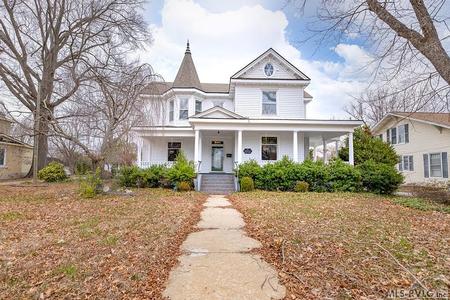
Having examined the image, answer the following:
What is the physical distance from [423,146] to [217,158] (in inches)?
567

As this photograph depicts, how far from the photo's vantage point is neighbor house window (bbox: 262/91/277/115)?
1822 cm

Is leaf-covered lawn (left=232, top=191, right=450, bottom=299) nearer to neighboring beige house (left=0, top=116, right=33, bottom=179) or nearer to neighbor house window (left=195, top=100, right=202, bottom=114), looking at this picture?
neighbor house window (left=195, top=100, right=202, bottom=114)

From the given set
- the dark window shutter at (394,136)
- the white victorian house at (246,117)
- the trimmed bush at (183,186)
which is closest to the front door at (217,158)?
the white victorian house at (246,117)

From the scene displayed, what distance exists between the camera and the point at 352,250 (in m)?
4.70

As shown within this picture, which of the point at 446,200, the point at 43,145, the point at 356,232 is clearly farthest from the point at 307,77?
the point at 43,145

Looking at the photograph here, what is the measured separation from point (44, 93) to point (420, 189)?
2301 centimetres

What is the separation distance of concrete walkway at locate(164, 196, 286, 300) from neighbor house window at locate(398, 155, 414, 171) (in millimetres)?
19085

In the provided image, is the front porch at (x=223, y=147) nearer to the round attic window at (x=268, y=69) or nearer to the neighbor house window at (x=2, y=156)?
the round attic window at (x=268, y=69)

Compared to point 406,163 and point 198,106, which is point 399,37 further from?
point 406,163

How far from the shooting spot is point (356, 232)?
5922 millimetres

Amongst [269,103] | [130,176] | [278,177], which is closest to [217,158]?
[269,103]

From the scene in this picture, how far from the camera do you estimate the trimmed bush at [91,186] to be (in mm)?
11008

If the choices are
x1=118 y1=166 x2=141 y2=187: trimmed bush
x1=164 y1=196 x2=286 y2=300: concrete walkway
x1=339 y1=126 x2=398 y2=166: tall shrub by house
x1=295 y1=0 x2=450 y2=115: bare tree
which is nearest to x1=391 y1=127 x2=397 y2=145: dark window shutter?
x1=339 y1=126 x2=398 y2=166: tall shrub by house

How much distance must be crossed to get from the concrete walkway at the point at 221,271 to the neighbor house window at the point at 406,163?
19.1 meters
